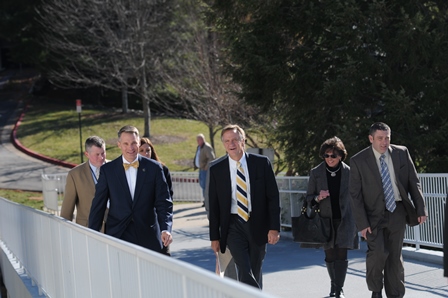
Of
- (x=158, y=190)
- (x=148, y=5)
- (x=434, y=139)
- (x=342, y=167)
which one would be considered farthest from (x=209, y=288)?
(x=148, y=5)

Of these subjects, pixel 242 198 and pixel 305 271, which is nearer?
pixel 242 198

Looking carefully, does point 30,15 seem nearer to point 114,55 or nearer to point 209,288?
point 114,55

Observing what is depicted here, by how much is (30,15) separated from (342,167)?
4765 centimetres

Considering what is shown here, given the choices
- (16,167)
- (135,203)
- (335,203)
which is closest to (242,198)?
(135,203)

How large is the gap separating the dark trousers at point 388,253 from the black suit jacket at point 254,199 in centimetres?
125

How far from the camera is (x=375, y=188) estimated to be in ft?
30.7

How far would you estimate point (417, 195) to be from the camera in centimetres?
937

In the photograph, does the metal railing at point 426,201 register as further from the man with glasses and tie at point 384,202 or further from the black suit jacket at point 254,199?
the black suit jacket at point 254,199

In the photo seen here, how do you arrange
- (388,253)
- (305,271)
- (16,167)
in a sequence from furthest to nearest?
(16,167) < (305,271) < (388,253)

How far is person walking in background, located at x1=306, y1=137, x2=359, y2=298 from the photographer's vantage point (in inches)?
410

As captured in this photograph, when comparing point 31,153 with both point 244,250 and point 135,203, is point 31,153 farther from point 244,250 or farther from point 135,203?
point 135,203

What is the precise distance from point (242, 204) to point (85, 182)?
1.89 metres

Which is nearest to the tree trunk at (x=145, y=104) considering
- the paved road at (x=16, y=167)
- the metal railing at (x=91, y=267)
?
the paved road at (x=16, y=167)

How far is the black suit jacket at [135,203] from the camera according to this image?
27.4 feet
